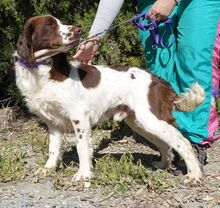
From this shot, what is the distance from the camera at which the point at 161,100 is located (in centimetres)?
454

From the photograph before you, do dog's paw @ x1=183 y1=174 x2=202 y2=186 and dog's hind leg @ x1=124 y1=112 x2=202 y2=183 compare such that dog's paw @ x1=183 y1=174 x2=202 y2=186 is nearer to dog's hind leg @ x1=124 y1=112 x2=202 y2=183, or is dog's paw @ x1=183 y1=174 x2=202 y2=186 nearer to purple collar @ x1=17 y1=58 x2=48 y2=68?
dog's hind leg @ x1=124 y1=112 x2=202 y2=183

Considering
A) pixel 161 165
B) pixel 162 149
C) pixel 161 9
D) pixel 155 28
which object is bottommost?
pixel 161 165

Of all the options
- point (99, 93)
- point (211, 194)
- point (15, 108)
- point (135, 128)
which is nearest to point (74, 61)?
point (99, 93)

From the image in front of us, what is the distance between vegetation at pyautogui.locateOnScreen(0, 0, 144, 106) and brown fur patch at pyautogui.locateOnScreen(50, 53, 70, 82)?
6.11 feet

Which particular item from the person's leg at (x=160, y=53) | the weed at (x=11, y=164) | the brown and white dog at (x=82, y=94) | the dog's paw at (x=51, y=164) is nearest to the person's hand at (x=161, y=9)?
the person's leg at (x=160, y=53)

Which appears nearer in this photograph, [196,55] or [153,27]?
[196,55]

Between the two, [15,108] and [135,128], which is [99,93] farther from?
[15,108]

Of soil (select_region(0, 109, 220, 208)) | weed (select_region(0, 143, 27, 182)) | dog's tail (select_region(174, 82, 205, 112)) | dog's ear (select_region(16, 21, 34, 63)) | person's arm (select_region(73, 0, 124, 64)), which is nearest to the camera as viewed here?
soil (select_region(0, 109, 220, 208))

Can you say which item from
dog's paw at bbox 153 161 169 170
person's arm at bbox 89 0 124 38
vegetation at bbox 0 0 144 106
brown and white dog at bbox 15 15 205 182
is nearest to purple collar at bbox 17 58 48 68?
brown and white dog at bbox 15 15 205 182

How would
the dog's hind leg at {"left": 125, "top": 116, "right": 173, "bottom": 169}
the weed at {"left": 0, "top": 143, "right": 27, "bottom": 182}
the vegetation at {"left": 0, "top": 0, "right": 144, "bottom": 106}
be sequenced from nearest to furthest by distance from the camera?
the weed at {"left": 0, "top": 143, "right": 27, "bottom": 182}
the dog's hind leg at {"left": 125, "top": 116, "right": 173, "bottom": 169}
the vegetation at {"left": 0, "top": 0, "right": 144, "bottom": 106}

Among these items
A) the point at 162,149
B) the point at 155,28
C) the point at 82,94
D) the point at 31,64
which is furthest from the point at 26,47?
the point at 162,149

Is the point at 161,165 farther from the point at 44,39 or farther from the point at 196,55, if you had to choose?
the point at 44,39

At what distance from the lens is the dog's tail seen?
442 cm

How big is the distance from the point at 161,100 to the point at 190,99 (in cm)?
24
